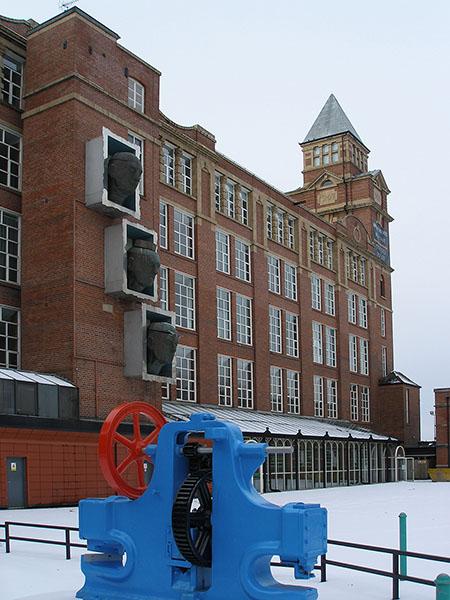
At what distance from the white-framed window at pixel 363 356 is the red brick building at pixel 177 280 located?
556 mm

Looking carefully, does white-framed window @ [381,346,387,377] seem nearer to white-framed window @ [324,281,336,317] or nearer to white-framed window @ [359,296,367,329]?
white-framed window @ [359,296,367,329]

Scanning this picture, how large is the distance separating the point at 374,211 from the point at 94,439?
44.0 meters

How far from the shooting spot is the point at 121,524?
1095 cm

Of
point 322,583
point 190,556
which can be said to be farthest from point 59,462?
point 190,556

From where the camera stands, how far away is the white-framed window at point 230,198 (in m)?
46.8

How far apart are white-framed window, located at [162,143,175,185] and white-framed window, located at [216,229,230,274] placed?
4682 mm

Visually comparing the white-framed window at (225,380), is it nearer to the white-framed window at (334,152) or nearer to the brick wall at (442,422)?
the brick wall at (442,422)

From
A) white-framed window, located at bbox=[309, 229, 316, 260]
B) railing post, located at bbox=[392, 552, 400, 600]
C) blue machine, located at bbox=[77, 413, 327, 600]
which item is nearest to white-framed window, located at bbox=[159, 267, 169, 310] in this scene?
white-framed window, located at bbox=[309, 229, 316, 260]

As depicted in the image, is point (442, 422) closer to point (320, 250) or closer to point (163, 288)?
point (320, 250)

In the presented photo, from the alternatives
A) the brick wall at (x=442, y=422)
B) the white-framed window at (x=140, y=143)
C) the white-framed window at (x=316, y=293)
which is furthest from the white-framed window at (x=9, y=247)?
the brick wall at (x=442, y=422)

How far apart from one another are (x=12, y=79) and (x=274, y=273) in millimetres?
23069

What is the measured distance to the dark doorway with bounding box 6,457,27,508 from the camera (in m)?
26.2

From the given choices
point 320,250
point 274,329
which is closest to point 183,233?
point 274,329

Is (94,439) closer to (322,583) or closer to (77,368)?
(77,368)
